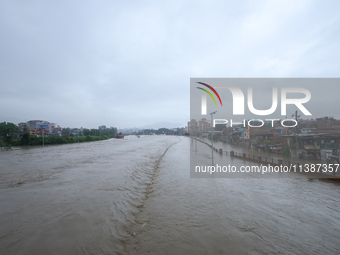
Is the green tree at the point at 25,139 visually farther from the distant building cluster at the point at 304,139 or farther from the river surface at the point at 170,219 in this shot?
the distant building cluster at the point at 304,139

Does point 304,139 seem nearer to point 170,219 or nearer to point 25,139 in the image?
point 170,219

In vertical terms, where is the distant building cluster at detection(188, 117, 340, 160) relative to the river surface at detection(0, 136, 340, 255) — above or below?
above

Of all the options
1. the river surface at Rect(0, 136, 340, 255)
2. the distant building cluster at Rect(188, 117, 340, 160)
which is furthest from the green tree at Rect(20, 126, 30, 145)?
the distant building cluster at Rect(188, 117, 340, 160)

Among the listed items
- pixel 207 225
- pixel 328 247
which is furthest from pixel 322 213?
pixel 207 225

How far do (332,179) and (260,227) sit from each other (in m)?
8.03

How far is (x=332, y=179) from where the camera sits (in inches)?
369

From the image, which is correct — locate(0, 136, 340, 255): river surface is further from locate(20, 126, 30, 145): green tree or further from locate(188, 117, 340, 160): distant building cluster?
locate(20, 126, 30, 145): green tree

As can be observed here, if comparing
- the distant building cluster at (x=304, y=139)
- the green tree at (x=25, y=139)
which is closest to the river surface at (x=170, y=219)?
the distant building cluster at (x=304, y=139)

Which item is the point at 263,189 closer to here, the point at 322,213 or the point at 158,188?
the point at 322,213

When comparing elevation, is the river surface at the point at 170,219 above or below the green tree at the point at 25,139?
below

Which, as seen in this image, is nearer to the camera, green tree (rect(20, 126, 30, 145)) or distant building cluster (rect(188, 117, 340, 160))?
distant building cluster (rect(188, 117, 340, 160))

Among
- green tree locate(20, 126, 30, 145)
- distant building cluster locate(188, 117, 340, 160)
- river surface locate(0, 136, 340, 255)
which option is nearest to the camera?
river surface locate(0, 136, 340, 255)

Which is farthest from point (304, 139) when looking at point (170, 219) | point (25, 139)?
point (25, 139)

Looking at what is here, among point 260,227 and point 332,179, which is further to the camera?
point 332,179
